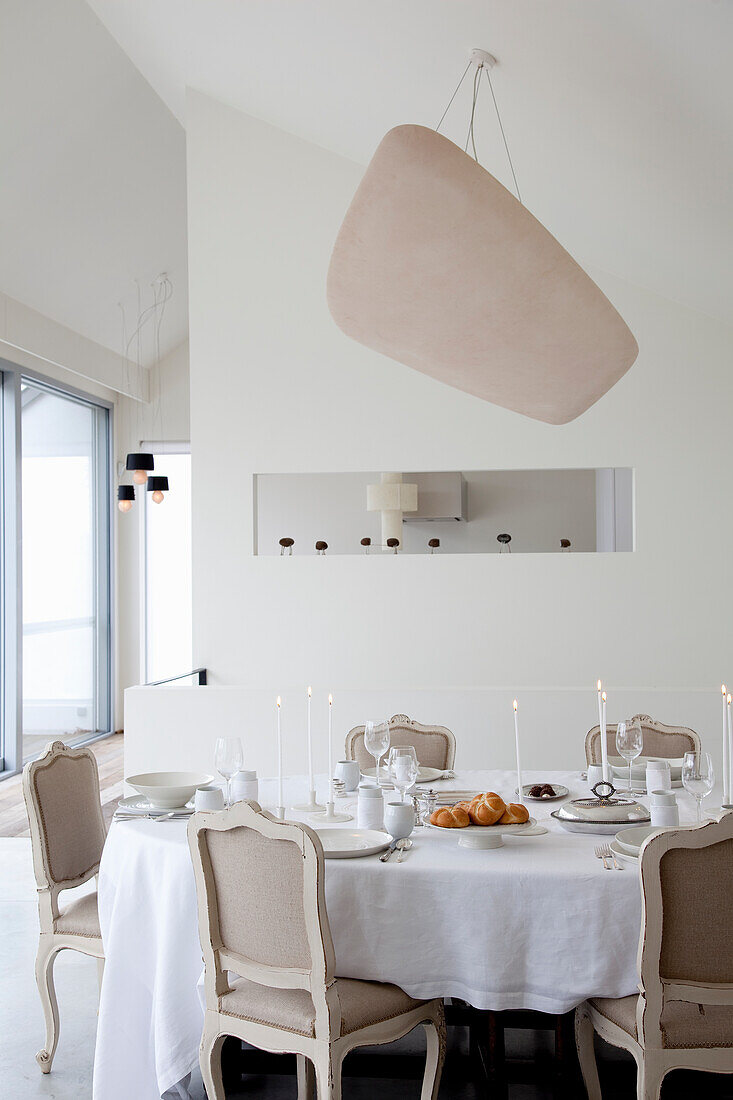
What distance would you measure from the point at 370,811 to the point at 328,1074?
652mm

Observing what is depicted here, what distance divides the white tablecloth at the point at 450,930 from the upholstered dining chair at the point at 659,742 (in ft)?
3.87

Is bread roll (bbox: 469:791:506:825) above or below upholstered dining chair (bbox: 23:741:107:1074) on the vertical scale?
above

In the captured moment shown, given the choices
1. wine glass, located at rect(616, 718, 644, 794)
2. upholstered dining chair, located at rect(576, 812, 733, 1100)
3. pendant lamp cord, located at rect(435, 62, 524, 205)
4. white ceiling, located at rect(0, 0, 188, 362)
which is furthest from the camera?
Answer: white ceiling, located at rect(0, 0, 188, 362)

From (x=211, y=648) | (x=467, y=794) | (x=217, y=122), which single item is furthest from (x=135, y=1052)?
(x=217, y=122)

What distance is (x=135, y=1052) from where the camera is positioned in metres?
2.50

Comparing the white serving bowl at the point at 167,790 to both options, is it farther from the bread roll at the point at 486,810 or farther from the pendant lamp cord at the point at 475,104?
the pendant lamp cord at the point at 475,104

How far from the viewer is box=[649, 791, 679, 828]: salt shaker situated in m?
2.44

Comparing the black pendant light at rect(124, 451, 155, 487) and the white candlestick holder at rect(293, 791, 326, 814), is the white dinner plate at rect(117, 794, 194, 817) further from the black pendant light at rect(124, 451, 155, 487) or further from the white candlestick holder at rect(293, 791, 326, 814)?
the black pendant light at rect(124, 451, 155, 487)

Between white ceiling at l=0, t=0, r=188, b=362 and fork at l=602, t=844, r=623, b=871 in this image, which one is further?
white ceiling at l=0, t=0, r=188, b=362

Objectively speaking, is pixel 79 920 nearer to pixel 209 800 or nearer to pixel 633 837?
pixel 209 800

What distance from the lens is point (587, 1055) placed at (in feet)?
7.63

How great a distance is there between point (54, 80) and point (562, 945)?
560cm

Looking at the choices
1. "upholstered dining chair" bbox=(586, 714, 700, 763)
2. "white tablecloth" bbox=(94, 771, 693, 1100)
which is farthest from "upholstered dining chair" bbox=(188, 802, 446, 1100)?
"upholstered dining chair" bbox=(586, 714, 700, 763)

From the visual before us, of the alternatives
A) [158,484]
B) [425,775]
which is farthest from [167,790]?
[158,484]
